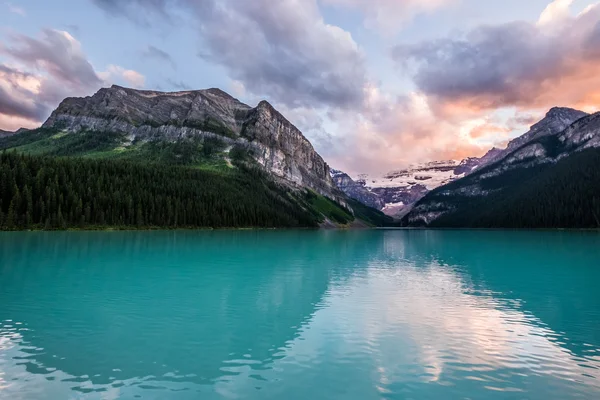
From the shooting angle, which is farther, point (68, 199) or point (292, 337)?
point (68, 199)

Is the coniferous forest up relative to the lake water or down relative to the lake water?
up

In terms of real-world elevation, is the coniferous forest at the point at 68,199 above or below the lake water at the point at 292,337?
above

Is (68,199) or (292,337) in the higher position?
(68,199)

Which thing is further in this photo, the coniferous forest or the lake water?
the coniferous forest

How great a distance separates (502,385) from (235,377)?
12.7 m

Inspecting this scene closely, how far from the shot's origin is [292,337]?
25234mm

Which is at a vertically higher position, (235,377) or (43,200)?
→ (43,200)

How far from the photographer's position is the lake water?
17.5 meters

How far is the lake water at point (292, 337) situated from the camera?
57.3 feet

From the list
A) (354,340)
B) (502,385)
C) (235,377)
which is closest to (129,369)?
(235,377)

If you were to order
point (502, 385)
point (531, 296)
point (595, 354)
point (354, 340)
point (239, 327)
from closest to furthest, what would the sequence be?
point (502, 385), point (595, 354), point (354, 340), point (239, 327), point (531, 296)

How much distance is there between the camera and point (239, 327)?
89.4 feet

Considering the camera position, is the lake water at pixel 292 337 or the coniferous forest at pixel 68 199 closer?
the lake water at pixel 292 337

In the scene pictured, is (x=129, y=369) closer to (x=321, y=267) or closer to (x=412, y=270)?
(x=321, y=267)
